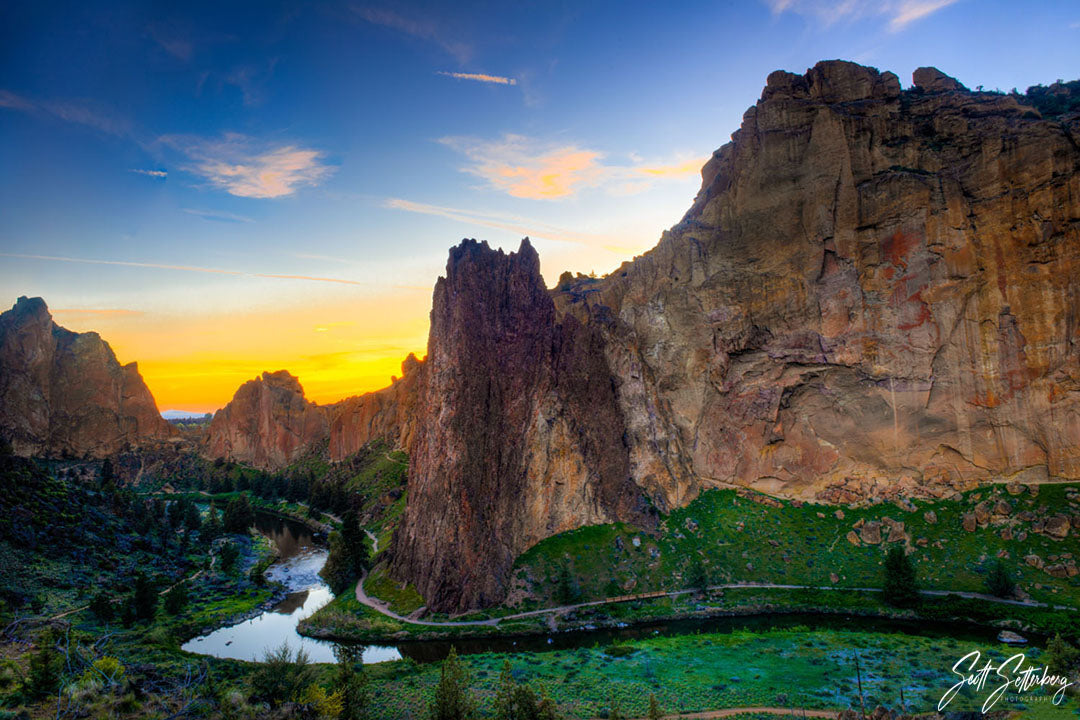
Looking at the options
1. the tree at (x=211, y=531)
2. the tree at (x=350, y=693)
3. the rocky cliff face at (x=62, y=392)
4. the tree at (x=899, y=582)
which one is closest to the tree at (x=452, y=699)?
the tree at (x=350, y=693)

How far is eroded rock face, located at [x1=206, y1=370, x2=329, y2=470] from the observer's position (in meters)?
176

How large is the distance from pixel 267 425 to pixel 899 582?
17420 cm

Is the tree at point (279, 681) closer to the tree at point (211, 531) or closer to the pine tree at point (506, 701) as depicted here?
the pine tree at point (506, 701)

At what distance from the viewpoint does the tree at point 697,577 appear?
5909cm

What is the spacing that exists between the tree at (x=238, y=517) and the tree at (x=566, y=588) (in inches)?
2576

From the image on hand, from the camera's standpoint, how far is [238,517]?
97.0m

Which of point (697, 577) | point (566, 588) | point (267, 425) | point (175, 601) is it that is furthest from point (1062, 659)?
point (267, 425)

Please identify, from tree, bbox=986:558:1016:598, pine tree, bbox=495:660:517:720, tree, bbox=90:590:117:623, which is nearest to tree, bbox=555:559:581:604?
pine tree, bbox=495:660:517:720

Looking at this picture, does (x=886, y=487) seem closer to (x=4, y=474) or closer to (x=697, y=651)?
(x=697, y=651)

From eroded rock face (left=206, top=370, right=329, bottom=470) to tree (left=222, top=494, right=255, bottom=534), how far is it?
74.2m

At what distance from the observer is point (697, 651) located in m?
46.0

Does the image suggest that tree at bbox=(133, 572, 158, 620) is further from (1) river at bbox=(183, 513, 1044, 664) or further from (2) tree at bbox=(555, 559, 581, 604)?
(2) tree at bbox=(555, 559, 581, 604)

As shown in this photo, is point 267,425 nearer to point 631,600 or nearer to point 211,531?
point 211,531

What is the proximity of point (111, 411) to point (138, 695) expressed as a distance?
160121 millimetres
